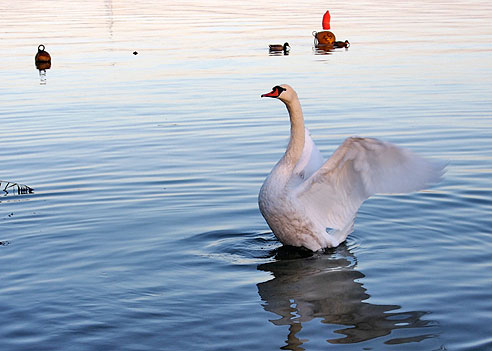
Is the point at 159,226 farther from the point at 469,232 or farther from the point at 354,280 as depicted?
the point at 469,232

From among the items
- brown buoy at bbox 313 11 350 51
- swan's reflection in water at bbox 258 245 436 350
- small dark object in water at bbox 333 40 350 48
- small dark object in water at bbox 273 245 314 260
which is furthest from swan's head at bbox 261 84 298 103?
small dark object in water at bbox 333 40 350 48

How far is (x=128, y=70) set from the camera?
27.5 meters

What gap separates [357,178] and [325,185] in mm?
395

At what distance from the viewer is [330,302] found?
8008 millimetres

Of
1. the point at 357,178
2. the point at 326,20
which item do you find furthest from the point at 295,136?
the point at 326,20

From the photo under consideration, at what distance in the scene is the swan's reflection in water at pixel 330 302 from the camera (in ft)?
23.8

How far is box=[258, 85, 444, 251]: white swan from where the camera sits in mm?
8406

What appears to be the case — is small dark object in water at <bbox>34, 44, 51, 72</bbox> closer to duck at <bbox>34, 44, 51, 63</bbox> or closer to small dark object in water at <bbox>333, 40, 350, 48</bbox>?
duck at <bbox>34, 44, 51, 63</bbox>

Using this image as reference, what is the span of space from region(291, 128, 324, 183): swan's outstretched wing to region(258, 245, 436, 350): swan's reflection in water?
1.06 meters

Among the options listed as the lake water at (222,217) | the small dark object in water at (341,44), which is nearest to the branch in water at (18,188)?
the lake water at (222,217)

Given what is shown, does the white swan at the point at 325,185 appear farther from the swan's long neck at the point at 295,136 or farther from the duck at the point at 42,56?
the duck at the point at 42,56

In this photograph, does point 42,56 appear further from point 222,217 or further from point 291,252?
point 291,252

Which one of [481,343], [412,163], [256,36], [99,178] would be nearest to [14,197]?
[99,178]

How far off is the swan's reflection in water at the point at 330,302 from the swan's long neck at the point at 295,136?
3.79ft
